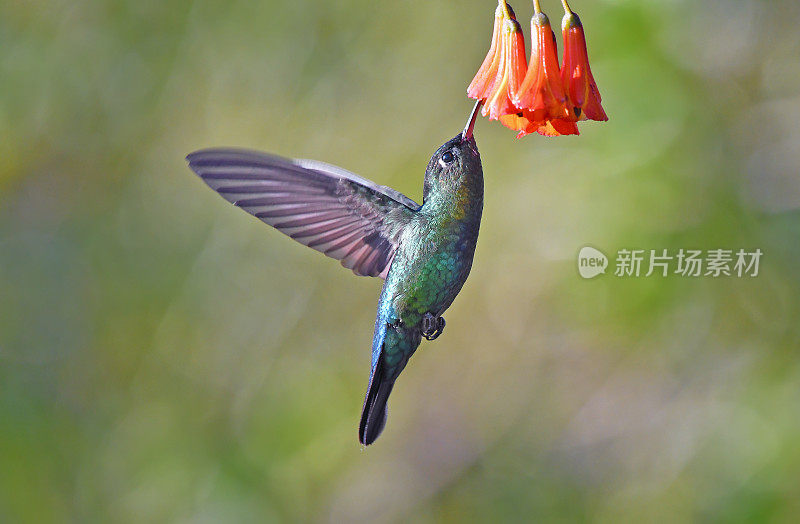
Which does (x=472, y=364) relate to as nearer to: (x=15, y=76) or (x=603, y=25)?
(x=603, y=25)

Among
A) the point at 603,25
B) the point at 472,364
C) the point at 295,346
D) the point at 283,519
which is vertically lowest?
the point at 283,519

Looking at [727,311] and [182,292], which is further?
[182,292]

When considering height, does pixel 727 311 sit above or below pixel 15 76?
above

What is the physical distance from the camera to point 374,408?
1119 mm

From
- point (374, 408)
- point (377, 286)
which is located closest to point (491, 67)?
point (374, 408)

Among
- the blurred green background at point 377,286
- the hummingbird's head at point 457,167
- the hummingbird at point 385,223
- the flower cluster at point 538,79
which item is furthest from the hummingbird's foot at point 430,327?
the blurred green background at point 377,286

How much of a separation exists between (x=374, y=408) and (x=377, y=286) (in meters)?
1.27

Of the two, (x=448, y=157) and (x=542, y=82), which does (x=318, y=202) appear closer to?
(x=448, y=157)

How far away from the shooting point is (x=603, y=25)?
232cm

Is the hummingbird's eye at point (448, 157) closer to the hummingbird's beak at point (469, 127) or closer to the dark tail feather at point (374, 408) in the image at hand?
the hummingbird's beak at point (469, 127)

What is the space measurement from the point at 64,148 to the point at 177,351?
69 cm

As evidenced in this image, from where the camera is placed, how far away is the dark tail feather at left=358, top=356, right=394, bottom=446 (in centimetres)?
110

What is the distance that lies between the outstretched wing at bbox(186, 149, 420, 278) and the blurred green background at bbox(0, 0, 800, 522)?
1.31 metres

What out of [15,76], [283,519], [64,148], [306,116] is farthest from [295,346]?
[15,76]
